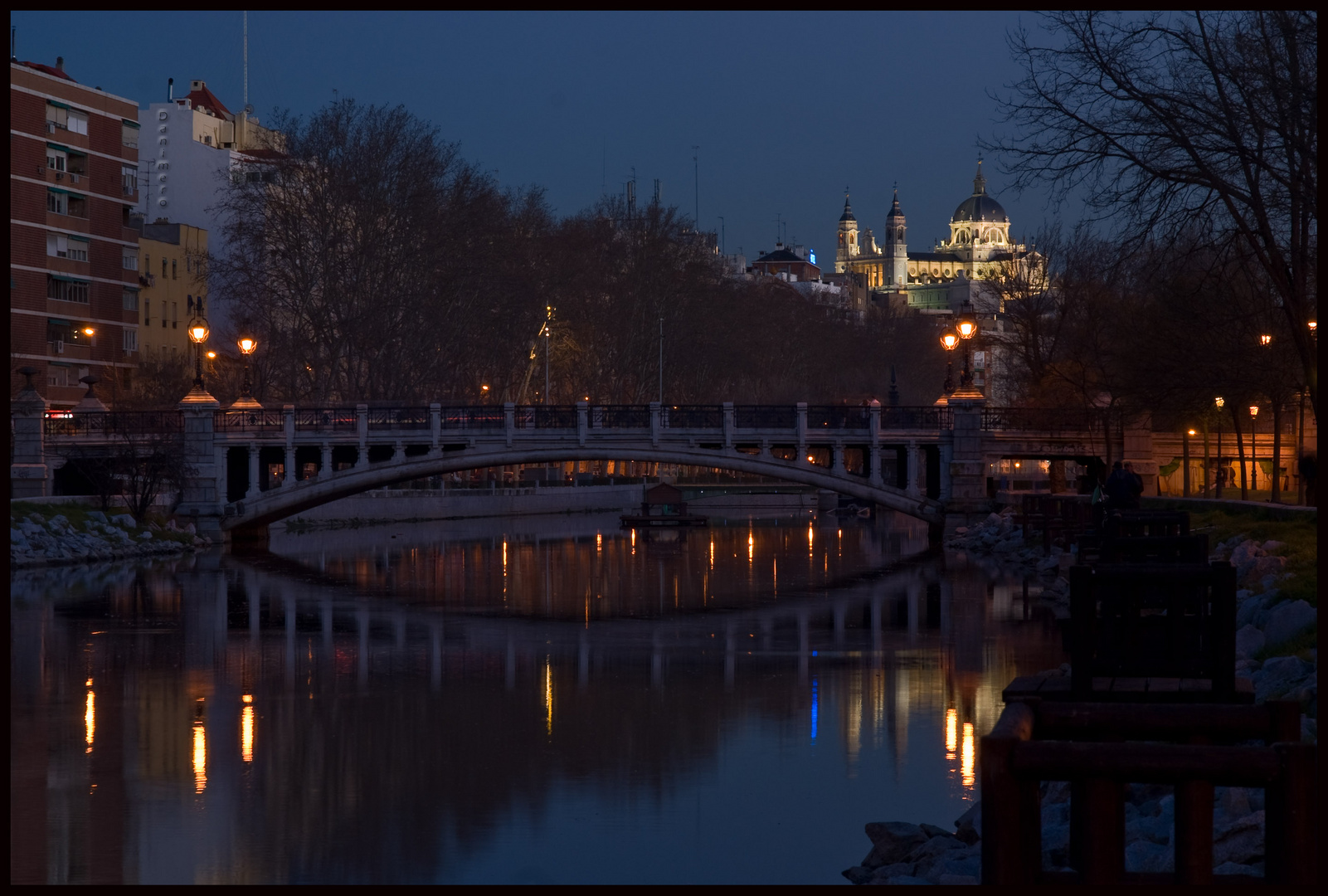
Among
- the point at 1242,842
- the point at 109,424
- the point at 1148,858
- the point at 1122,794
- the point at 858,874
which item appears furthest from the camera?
the point at 109,424

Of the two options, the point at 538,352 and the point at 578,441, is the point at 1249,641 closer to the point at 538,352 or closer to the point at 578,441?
the point at 578,441

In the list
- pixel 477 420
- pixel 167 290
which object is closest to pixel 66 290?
pixel 167 290

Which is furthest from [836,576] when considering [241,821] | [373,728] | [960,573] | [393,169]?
[393,169]

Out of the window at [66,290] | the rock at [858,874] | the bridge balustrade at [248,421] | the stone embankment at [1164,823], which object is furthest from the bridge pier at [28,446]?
the rock at [858,874]

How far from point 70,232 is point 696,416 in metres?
38.4

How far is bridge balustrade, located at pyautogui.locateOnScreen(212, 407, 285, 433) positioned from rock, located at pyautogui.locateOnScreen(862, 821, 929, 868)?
39.4m

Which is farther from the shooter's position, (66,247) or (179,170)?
(179,170)

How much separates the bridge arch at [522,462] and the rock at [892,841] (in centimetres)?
3655

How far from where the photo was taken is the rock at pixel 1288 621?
15781 mm

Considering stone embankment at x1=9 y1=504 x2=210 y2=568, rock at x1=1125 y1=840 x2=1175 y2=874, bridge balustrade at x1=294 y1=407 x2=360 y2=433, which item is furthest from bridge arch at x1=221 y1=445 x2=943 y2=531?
rock at x1=1125 y1=840 x2=1175 y2=874

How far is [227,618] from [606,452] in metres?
21.8

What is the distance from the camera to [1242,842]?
9617 mm

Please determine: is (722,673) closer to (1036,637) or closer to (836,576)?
(1036,637)

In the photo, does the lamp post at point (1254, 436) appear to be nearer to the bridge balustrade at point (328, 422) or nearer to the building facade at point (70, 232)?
the bridge balustrade at point (328, 422)
